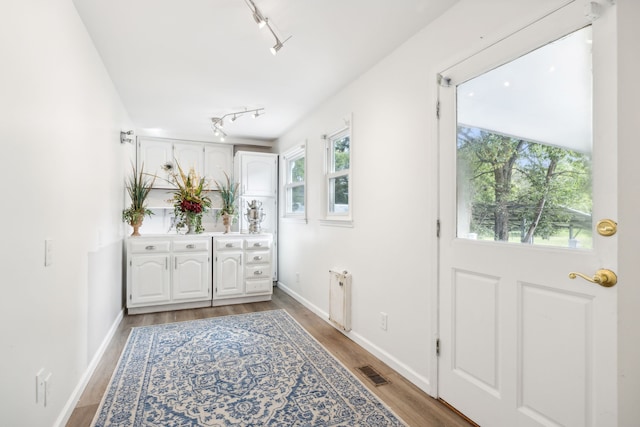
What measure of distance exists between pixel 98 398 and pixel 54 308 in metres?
0.79

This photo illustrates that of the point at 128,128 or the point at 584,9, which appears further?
the point at 128,128

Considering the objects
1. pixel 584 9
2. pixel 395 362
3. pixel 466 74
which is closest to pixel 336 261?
pixel 395 362

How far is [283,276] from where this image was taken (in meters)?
4.97

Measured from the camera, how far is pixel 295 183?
15.2ft

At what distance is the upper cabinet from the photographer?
4758 mm

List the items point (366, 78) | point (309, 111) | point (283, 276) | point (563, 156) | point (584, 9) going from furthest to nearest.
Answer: point (283, 276), point (309, 111), point (366, 78), point (563, 156), point (584, 9)

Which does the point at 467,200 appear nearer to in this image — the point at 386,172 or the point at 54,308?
the point at 386,172

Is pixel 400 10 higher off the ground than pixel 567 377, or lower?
higher

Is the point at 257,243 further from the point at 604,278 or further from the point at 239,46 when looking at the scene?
the point at 604,278

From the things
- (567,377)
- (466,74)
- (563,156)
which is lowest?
(567,377)

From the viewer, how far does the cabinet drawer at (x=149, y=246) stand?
147 inches

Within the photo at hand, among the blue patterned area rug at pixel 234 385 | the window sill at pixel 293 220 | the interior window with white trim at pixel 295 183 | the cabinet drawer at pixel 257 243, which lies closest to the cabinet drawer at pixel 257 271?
the cabinet drawer at pixel 257 243

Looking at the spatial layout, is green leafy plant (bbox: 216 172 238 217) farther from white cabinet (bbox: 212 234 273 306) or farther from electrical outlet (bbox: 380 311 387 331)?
electrical outlet (bbox: 380 311 387 331)

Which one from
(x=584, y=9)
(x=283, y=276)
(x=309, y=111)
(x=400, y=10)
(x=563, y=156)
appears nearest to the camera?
(x=584, y=9)
